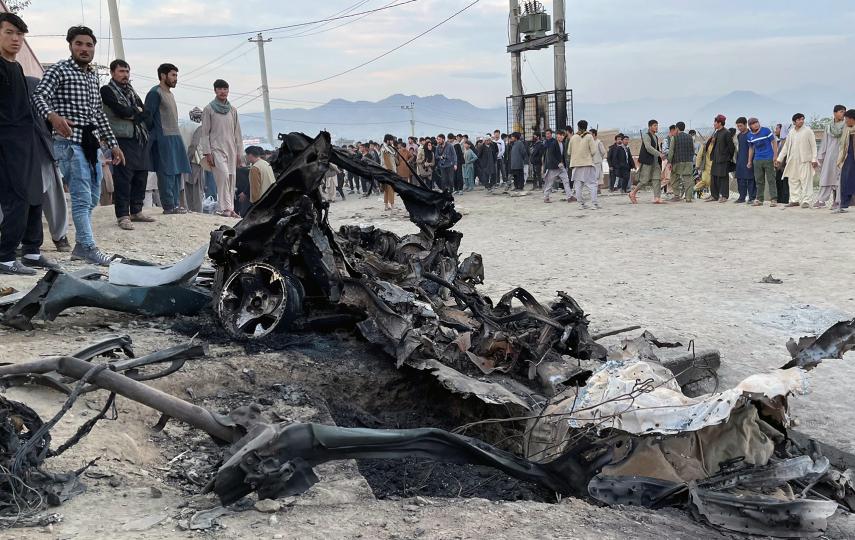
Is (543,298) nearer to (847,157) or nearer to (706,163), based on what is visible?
(847,157)

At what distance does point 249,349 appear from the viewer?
4812mm

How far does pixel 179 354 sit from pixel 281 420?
34.6 inches

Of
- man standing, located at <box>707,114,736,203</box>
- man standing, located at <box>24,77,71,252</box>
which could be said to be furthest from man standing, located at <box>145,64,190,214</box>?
man standing, located at <box>707,114,736,203</box>

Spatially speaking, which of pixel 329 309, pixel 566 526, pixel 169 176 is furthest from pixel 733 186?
pixel 566 526

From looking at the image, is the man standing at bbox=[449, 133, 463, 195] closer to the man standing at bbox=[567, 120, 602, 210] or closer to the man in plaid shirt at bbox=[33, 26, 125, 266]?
the man standing at bbox=[567, 120, 602, 210]

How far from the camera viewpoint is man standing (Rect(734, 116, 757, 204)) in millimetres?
15472

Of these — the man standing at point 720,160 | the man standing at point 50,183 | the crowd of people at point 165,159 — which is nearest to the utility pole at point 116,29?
the crowd of people at point 165,159

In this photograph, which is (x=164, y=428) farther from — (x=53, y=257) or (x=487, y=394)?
(x=53, y=257)

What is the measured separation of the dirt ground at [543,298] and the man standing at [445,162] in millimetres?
9442

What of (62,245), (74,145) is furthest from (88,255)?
(74,145)

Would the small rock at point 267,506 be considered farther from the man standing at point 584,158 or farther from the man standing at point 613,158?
the man standing at point 613,158

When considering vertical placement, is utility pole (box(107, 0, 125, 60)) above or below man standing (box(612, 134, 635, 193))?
above

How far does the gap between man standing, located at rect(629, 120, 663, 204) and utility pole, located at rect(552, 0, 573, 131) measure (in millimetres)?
6826

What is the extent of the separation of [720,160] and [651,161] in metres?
1.54
